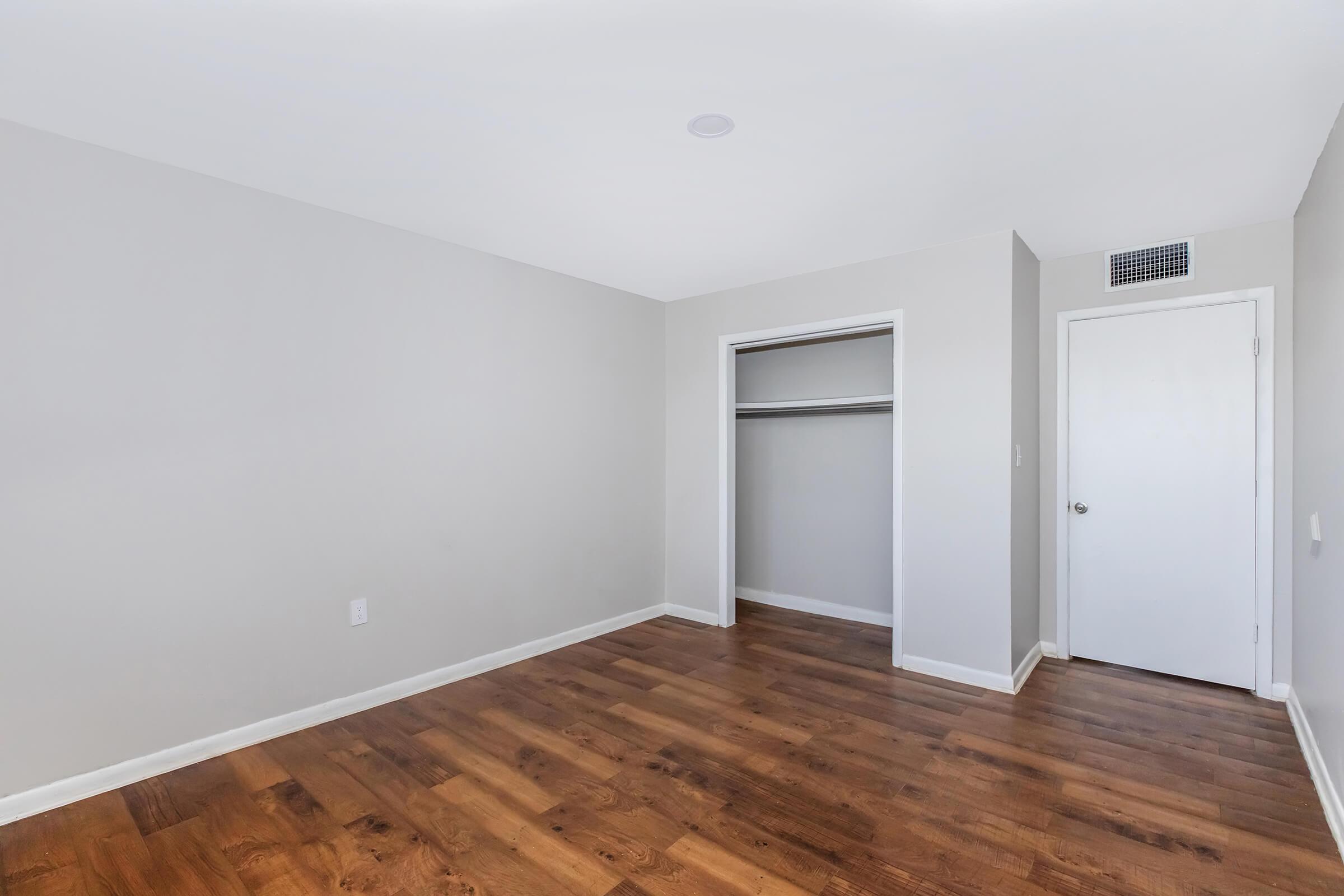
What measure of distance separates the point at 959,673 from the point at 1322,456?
1851 mm

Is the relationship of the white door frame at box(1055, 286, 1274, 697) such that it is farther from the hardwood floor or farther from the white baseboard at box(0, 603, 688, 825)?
the white baseboard at box(0, 603, 688, 825)

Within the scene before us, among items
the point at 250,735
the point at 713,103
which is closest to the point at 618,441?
the point at 250,735

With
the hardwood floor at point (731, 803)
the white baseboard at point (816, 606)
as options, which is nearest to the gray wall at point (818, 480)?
the white baseboard at point (816, 606)

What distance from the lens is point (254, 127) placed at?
2367 mm

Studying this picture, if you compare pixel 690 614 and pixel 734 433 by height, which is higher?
pixel 734 433

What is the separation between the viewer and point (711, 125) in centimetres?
234

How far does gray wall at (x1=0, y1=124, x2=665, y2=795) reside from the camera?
237 cm

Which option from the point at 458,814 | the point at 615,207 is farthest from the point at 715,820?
the point at 615,207

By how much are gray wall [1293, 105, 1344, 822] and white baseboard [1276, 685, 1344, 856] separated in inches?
1.5

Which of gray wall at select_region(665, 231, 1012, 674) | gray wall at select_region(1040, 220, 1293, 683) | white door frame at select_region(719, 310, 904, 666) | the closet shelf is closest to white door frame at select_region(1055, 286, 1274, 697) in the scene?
gray wall at select_region(1040, 220, 1293, 683)

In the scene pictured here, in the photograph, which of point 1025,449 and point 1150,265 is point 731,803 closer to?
point 1025,449

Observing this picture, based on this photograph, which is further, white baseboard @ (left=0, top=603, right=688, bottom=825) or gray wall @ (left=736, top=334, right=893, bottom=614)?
gray wall @ (left=736, top=334, right=893, bottom=614)

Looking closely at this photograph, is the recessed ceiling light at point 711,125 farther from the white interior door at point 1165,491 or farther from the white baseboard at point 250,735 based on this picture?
the white baseboard at point 250,735

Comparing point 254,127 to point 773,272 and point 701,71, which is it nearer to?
point 701,71
